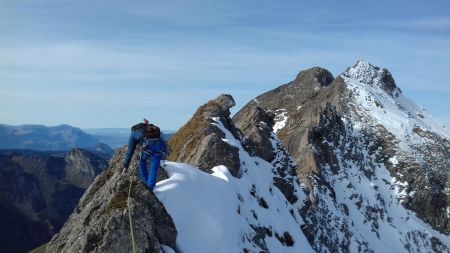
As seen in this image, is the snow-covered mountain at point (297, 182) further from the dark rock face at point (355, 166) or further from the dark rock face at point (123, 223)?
the dark rock face at point (355, 166)

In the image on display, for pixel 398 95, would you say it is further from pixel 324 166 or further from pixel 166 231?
pixel 166 231

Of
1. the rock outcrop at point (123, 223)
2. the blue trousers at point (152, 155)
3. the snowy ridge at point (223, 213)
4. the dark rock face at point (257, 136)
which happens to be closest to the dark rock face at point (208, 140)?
the snowy ridge at point (223, 213)

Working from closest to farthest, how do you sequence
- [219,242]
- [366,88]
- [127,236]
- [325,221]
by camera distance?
[127,236] → [219,242] → [325,221] → [366,88]

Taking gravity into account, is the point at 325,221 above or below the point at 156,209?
below

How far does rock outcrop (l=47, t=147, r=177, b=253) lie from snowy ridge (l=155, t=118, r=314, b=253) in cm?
153

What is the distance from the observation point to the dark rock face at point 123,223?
53.9 feet

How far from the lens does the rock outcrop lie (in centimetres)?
1642

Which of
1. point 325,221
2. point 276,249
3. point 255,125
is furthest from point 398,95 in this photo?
point 276,249

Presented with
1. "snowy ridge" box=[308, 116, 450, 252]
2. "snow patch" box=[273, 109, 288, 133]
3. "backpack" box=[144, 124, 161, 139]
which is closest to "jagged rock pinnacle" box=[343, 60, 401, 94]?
"snow patch" box=[273, 109, 288, 133]

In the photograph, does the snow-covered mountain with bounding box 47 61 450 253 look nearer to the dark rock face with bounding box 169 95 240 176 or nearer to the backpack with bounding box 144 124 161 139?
the dark rock face with bounding box 169 95 240 176

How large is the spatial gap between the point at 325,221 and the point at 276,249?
35.6 meters

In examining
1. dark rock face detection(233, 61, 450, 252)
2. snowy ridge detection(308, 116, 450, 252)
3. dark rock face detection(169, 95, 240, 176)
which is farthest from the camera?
dark rock face detection(233, 61, 450, 252)

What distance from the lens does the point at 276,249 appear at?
28.0 meters

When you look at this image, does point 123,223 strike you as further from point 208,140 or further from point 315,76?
point 315,76
